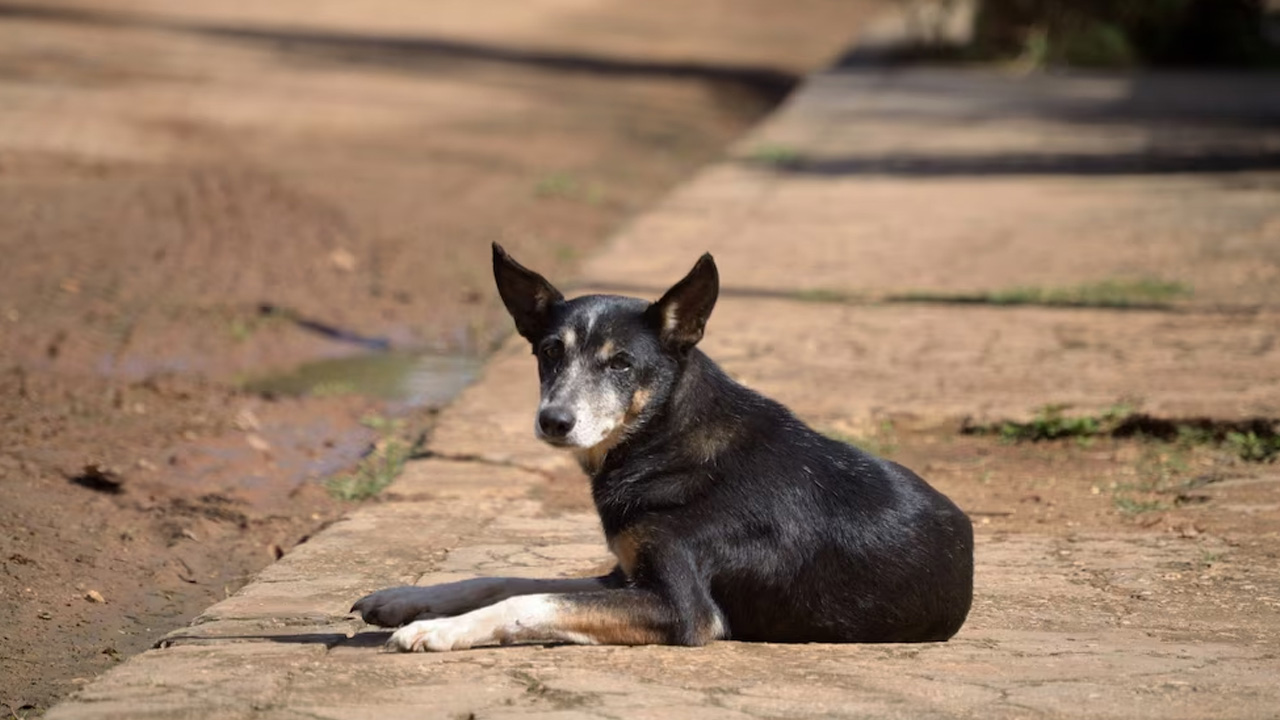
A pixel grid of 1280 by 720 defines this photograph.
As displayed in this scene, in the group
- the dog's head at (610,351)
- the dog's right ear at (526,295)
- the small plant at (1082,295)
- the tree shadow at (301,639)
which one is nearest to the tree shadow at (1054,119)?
the small plant at (1082,295)

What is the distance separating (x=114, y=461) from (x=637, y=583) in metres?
3.31

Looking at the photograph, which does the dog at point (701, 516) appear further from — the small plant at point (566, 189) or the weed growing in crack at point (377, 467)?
the small plant at point (566, 189)

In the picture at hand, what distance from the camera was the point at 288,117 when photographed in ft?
55.8

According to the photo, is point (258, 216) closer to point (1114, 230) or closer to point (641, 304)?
point (1114, 230)

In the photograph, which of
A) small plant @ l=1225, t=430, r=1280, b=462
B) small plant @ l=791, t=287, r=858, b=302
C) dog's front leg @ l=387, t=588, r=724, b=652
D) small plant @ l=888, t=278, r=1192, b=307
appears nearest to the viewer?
dog's front leg @ l=387, t=588, r=724, b=652

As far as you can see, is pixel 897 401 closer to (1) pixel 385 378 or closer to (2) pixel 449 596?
(1) pixel 385 378

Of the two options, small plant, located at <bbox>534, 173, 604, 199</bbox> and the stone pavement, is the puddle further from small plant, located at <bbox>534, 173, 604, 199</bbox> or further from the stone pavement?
small plant, located at <bbox>534, 173, 604, 199</bbox>

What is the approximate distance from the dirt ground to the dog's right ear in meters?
1.56

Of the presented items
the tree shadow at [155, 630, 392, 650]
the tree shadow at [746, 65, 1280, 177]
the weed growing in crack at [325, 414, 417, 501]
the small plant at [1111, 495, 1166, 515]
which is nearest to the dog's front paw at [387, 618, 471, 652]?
the tree shadow at [155, 630, 392, 650]

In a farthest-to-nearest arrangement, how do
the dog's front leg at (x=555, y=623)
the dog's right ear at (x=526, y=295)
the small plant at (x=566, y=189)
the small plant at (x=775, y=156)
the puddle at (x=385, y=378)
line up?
the small plant at (x=775, y=156), the small plant at (x=566, y=189), the puddle at (x=385, y=378), the dog's right ear at (x=526, y=295), the dog's front leg at (x=555, y=623)

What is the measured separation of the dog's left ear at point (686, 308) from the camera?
16.5 feet

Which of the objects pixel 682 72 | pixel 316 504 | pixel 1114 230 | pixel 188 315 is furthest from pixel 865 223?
pixel 682 72

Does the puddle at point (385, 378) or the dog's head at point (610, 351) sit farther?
the puddle at point (385, 378)

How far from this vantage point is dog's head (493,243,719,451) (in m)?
4.90
